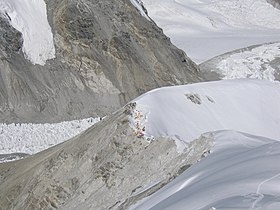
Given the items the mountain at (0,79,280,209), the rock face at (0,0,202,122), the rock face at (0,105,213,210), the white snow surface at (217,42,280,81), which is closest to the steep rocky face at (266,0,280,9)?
the white snow surface at (217,42,280,81)

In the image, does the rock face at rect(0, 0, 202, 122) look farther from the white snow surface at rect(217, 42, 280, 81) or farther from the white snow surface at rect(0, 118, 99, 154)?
the white snow surface at rect(217, 42, 280, 81)

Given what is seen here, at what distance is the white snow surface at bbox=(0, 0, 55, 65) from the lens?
34381mm

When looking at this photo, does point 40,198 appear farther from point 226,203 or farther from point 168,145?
point 226,203

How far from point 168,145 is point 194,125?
1.87 meters

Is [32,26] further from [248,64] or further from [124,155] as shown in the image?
[124,155]

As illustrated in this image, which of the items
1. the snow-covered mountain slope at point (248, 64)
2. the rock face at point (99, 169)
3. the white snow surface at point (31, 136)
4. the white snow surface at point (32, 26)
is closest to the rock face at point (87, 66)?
the white snow surface at point (32, 26)

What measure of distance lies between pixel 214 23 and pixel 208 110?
5442 centimetres

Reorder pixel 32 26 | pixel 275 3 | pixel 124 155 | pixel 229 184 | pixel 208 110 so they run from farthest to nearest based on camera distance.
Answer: pixel 275 3
pixel 32 26
pixel 208 110
pixel 124 155
pixel 229 184

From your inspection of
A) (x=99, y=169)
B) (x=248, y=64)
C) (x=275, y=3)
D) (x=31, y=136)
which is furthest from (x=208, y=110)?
(x=275, y=3)

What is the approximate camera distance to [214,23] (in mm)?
71000

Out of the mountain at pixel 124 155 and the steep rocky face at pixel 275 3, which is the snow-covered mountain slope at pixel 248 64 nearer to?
the mountain at pixel 124 155

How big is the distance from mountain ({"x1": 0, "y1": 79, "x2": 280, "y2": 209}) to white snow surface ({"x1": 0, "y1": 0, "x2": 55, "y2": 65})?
1660 cm

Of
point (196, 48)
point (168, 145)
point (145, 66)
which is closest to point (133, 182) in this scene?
point (168, 145)

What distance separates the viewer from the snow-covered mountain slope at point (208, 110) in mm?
15523
